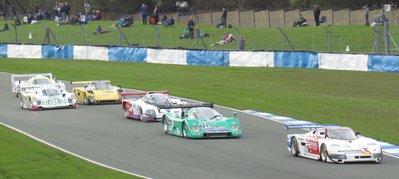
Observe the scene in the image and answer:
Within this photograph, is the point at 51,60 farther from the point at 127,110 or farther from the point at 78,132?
the point at 78,132

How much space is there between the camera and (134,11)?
104 meters

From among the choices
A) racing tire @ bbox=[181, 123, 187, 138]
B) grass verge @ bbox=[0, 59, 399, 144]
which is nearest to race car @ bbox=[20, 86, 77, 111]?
grass verge @ bbox=[0, 59, 399, 144]

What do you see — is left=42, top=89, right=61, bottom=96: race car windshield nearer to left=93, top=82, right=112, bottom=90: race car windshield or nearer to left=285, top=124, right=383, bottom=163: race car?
left=93, top=82, right=112, bottom=90: race car windshield

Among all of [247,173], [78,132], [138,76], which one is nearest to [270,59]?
[138,76]

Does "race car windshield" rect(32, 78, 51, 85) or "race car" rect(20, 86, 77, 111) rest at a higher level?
"race car windshield" rect(32, 78, 51, 85)

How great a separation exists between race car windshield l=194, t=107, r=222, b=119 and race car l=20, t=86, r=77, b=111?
9.28 meters

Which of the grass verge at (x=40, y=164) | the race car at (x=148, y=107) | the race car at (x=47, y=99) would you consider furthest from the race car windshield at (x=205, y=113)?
the race car at (x=47, y=99)

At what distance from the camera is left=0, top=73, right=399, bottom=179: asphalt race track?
21.8 meters

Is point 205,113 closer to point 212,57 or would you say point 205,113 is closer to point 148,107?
point 148,107

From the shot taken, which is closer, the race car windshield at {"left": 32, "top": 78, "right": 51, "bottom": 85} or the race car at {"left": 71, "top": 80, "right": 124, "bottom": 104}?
the race car at {"left": 71, "top": 80, "right": 124, "bottom": 104}

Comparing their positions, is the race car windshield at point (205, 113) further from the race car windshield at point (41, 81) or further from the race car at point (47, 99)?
the race car windshield at point (41, 81)

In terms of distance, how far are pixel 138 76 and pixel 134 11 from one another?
5223 cm

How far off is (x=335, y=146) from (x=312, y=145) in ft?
3.13

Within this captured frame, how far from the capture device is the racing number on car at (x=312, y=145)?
948 inches
